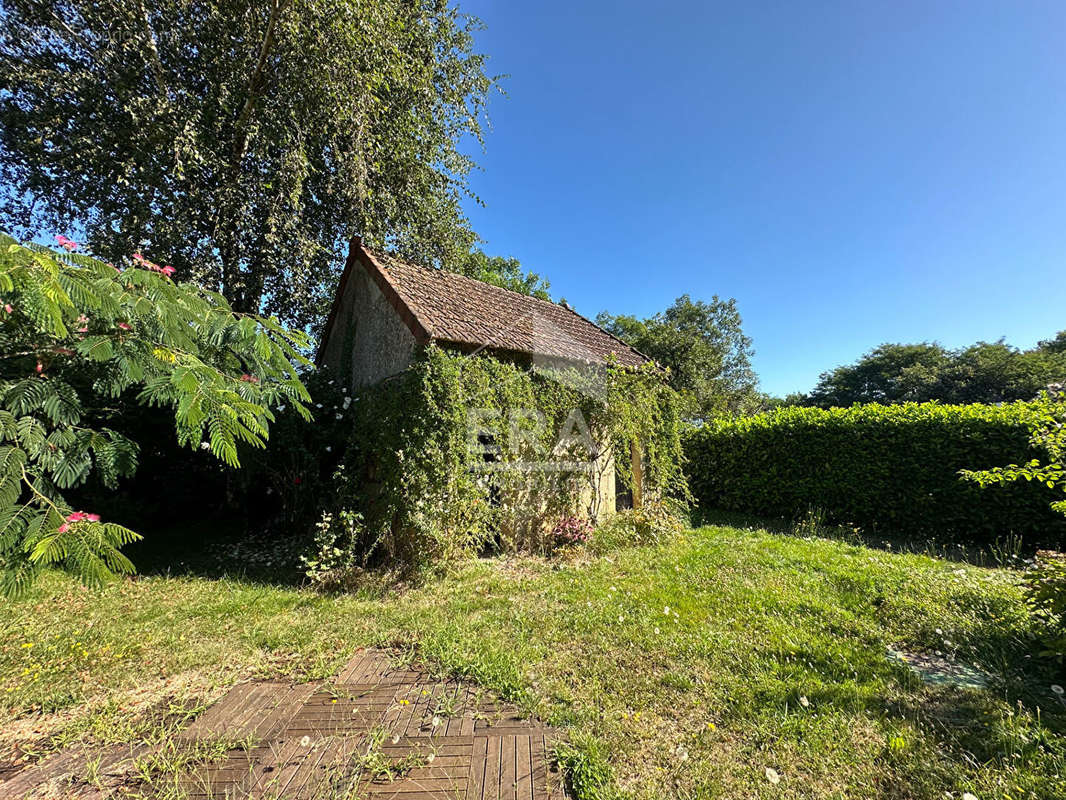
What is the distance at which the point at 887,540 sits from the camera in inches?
297

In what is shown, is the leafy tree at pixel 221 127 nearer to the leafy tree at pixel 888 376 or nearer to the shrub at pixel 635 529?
the shrub at pixel 635 529

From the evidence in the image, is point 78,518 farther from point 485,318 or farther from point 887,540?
point 887,540

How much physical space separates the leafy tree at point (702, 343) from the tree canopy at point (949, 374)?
24.8 ft

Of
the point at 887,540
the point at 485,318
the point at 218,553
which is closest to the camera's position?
the point at 218,553

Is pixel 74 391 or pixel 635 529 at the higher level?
pixel 74 391

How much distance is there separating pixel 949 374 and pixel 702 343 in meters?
23.9

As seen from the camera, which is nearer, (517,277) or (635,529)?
(635,529)

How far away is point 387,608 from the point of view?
4.86 meters

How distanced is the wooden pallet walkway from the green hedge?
8858 mm

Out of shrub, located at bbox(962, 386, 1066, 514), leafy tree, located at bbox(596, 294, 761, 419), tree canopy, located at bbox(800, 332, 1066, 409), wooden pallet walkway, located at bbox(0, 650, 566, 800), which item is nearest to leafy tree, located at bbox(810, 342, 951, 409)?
tree canopy, located at bbox(800, 332, 1066, 409)

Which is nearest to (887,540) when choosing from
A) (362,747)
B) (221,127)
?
(362,747)

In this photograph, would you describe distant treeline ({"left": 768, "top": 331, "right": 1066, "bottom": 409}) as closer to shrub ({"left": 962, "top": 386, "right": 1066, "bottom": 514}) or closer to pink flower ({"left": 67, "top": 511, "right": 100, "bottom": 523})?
shrub ({"left": 962, "top": 386, "right": 1066, "bottom": 514})

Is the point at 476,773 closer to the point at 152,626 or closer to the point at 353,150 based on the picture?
the point at 152,626

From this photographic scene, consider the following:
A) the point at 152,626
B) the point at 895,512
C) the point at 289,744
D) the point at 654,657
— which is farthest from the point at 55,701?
the point at 895,512
